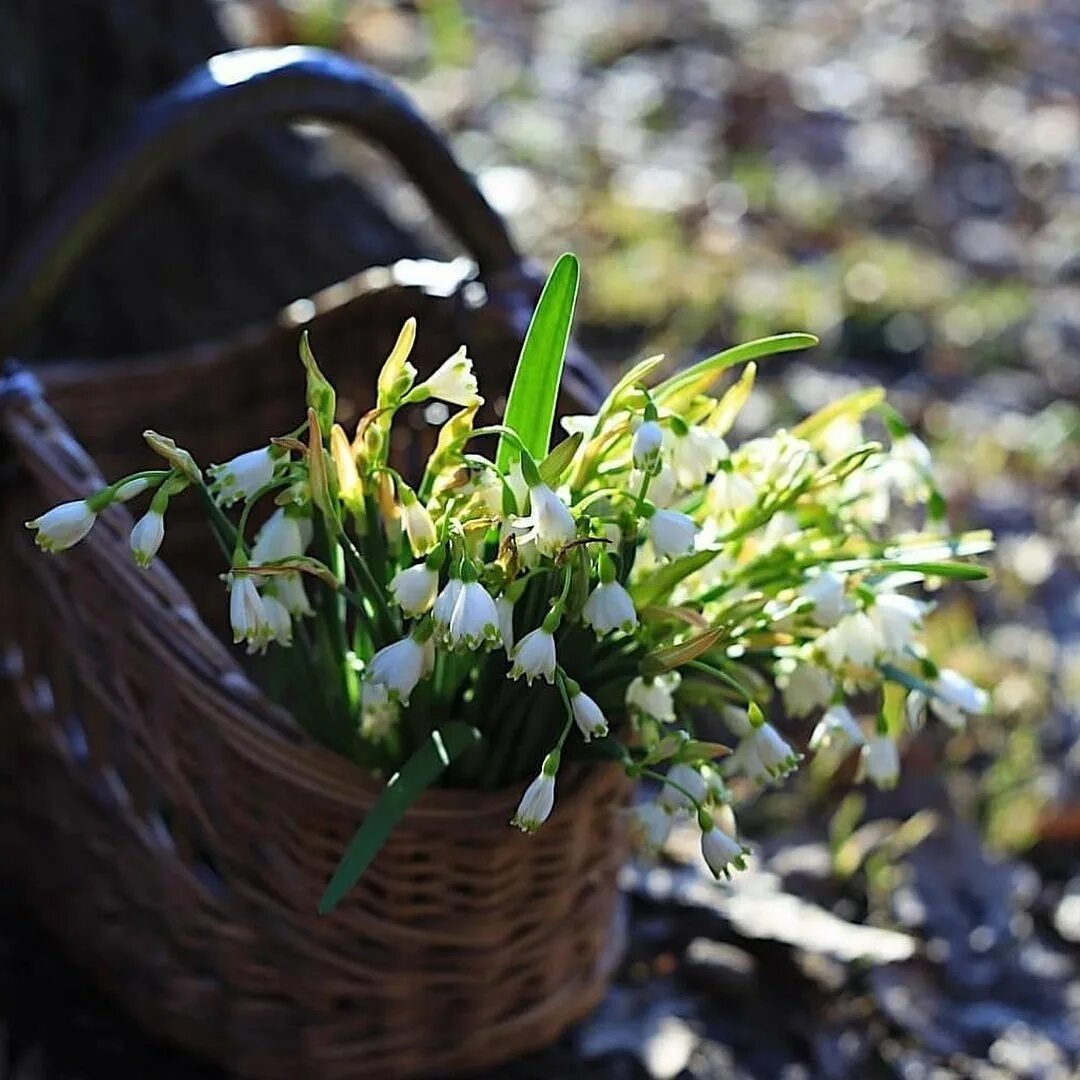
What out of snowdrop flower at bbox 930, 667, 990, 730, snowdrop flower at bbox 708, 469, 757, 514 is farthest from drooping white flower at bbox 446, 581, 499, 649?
snowdrop flower at bbox 930, 667, 990, 730

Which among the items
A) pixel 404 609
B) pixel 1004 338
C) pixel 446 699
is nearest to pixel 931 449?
pixel 1004 338

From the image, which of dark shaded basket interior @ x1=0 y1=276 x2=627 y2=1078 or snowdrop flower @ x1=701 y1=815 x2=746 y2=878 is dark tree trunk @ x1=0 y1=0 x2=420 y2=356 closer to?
dark shaded basket interior @ x1=0 y1=276 x2=627 y2=1078

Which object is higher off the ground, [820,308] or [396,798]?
[396,798]

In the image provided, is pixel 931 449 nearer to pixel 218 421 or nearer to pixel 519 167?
pixel 519 167

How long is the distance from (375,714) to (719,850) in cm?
22

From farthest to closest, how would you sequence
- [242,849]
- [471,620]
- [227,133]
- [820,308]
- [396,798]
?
[820,308], [227,133], [242,849], [396,798], [471,620]

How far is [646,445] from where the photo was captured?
78cm

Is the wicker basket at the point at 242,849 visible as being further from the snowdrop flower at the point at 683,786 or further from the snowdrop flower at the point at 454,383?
the snowdrop flower at the point at 454,383

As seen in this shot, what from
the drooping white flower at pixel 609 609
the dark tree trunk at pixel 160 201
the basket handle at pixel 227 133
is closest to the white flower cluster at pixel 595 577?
the drooping white flower at pixel 609 609

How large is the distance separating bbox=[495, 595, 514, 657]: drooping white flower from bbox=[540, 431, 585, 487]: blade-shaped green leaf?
→ 0.07 metres

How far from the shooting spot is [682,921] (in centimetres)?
129

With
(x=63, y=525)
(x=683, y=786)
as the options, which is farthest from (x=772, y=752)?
(x=63, y=525)

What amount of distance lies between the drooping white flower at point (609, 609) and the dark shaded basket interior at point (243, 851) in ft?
0.60

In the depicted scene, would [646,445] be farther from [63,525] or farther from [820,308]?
[820,308]
